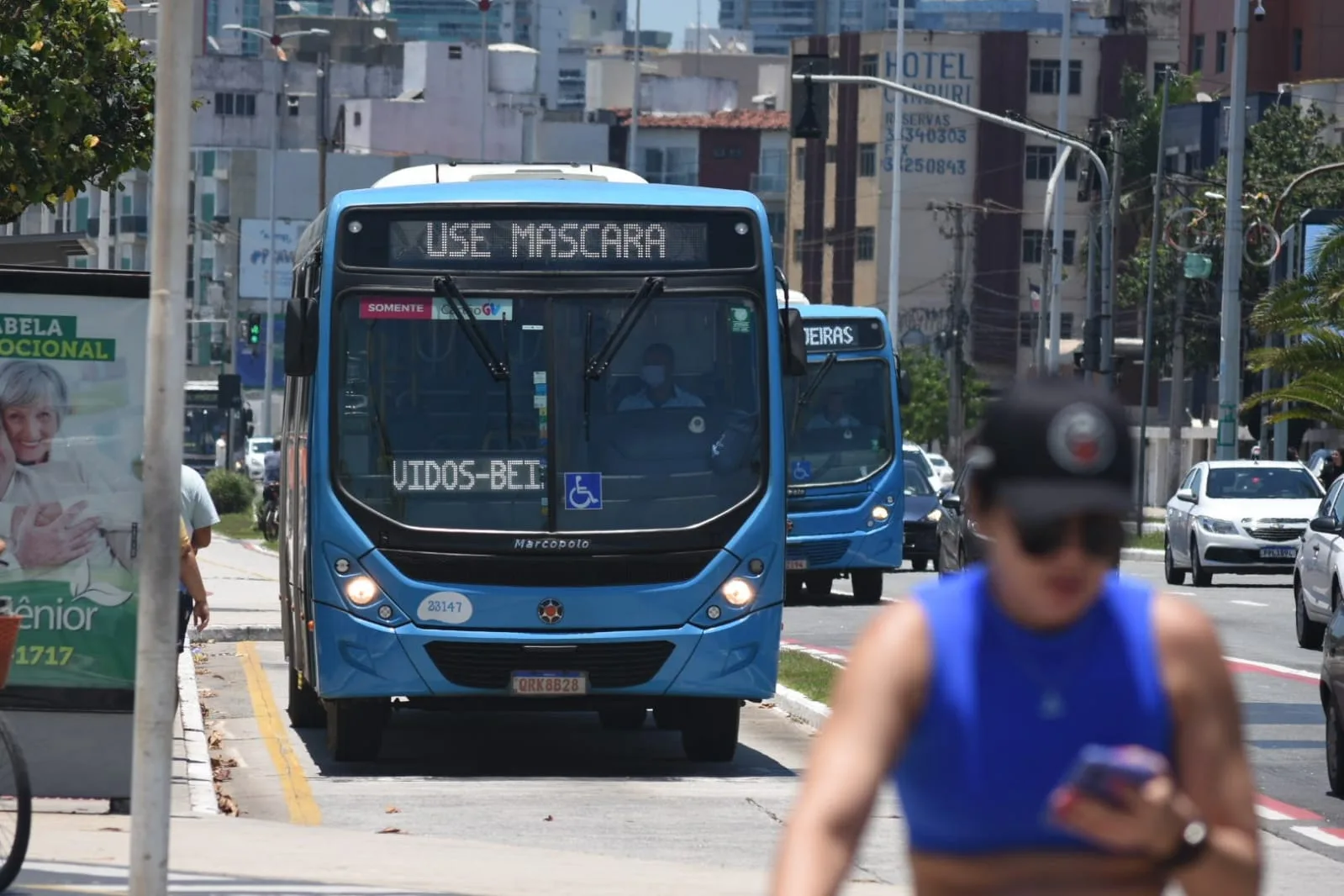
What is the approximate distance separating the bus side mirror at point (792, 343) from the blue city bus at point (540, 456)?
0.01 metres

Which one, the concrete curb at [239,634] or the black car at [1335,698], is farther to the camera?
the concrete curb at [239,634]

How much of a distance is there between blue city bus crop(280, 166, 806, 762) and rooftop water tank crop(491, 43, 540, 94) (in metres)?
117

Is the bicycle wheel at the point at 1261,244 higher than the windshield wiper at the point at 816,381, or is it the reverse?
the bicycle wheel at the point at 1261,244

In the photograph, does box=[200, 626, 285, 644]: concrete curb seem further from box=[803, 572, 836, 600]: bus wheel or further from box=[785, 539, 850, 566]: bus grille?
box=[803, 572, 836, 600]: bus wheel

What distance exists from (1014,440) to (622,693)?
1032cm

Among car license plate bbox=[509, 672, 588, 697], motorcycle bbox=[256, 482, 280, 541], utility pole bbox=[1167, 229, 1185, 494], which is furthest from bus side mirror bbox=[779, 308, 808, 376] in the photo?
utility pole bbox=[1167, 229, 1185, 494]

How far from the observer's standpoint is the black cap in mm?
3555

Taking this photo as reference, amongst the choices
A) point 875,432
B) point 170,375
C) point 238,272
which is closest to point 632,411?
point 170,375

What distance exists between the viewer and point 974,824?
355 cm

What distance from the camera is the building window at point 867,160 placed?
10106 centimetres

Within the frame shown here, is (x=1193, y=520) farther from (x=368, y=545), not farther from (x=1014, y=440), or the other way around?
(x=1014, y=440)

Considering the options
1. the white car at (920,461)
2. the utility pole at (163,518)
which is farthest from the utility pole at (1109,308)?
the utility pole at (163,518)

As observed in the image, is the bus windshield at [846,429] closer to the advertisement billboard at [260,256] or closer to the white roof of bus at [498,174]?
the white roof of bus at [498,174]

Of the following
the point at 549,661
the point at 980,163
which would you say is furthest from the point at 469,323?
the point at 980,163
